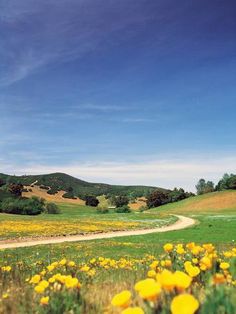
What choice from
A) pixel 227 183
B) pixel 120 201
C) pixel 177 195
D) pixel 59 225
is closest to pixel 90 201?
pixel 120 201

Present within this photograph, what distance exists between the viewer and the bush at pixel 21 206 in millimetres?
80438


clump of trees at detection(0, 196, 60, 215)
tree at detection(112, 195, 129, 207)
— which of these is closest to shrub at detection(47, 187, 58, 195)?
tree at detection(112, 195, 129, 207)

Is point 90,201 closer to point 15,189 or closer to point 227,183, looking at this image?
point 15,189

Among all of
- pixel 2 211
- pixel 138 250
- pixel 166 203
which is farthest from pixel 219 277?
pixel 166 203

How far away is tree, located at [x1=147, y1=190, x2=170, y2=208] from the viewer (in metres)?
138

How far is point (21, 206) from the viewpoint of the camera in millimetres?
82875

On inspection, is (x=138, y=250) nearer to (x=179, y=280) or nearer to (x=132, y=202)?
(x=179, y=280)

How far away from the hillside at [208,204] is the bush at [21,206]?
42.4m

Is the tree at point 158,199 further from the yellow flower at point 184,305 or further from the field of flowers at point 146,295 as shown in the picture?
the yellow flower at point 184,305

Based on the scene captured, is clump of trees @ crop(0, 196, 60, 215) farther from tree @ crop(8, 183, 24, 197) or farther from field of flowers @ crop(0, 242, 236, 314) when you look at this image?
field of flowers @ crop(0, 242, 236, 314)

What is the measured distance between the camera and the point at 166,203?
459ft

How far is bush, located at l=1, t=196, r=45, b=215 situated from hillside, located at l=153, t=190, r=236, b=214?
42.4 m

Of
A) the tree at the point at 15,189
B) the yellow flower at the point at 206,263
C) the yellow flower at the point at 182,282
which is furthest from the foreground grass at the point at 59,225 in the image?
the tree at the point at 15,189

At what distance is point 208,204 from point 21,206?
58.7 metres
